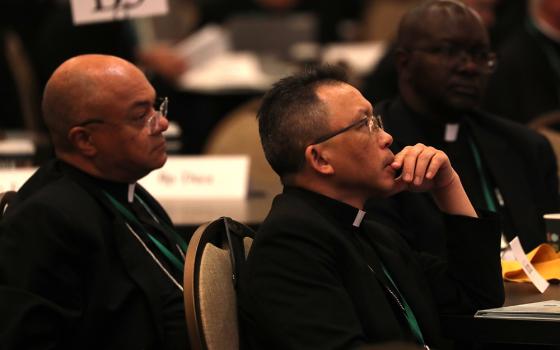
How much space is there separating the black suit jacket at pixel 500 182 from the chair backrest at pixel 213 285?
3.01 ft

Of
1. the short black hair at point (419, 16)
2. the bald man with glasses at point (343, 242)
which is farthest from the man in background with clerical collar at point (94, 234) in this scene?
the short black hair at point (419, 16)

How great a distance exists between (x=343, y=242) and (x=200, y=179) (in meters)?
2.24

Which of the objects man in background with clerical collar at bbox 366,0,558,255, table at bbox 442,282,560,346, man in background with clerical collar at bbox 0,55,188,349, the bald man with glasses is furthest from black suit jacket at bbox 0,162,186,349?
man in background with clerical collar at bbox 366,0,558,255

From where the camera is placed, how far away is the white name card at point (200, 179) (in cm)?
530

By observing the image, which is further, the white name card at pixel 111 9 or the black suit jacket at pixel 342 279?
the white name card at pixel 111 9

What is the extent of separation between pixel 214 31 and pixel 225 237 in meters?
6.88

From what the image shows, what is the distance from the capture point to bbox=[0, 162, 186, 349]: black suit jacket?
3334mm

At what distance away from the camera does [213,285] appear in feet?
10.2

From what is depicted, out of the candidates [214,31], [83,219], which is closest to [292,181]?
[83,219]

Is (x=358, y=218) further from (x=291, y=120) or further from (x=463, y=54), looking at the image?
(x=463, y=54)

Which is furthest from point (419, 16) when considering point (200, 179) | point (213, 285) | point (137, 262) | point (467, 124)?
point (213, 285)

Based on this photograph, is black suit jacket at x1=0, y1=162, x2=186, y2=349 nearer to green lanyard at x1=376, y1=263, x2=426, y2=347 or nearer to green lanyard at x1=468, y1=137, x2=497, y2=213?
green lanyard at x1=376, y1=263, x2=426, y2=347

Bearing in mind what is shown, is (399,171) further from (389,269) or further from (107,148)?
(107,148)

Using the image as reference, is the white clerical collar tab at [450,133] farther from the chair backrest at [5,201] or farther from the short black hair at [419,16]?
the chair backrest at [5,201]
